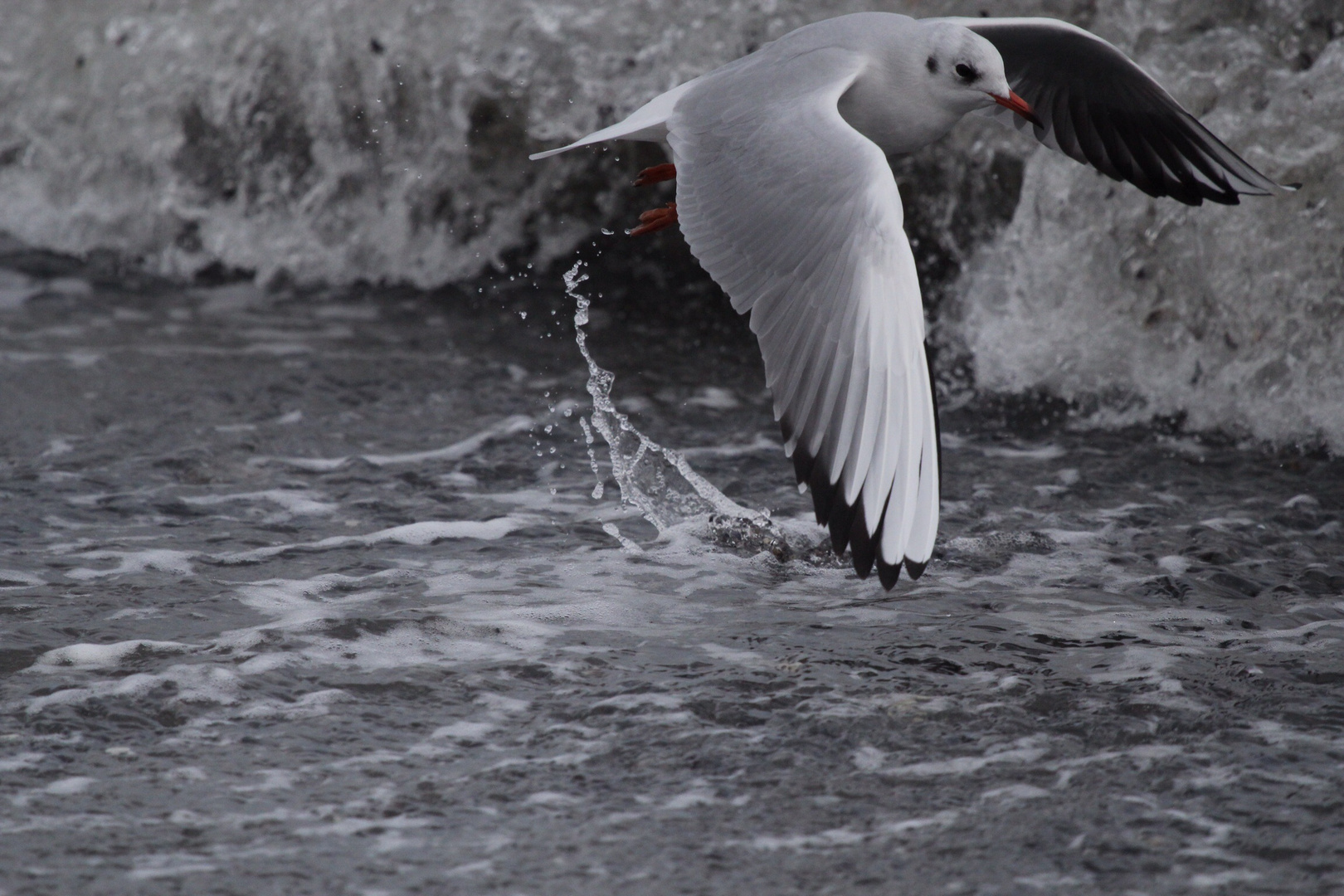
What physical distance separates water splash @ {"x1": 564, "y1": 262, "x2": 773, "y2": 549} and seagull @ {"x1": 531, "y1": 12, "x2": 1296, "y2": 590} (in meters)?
0.76

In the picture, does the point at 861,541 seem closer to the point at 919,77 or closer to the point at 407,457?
the point at 919,77

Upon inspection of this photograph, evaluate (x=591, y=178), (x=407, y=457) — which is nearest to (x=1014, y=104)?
(x=407, y=457)

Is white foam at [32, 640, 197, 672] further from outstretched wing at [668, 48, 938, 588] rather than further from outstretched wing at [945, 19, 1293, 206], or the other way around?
outstretched wing at [945, 19, 1293, 206]

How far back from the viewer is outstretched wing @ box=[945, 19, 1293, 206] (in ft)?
14.5

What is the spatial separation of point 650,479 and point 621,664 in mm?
1316

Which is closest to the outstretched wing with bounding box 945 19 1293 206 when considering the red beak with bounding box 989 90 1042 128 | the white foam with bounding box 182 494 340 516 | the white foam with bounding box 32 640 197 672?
the red beak with bounding box 989 90 1042 128

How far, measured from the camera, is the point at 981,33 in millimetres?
4445

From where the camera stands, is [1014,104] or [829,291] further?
[1014,104]

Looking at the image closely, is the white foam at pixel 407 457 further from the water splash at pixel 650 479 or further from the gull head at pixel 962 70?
the gull head at pixel 962 70

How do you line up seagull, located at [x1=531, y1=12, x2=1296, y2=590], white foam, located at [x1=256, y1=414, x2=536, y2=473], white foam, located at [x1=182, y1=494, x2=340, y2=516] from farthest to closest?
white foam, located at [x1=256, y1=414, x2=536, y2=473] → white foam, located at [x1=182, y1=494, x2=340, y2=516] → seagull, located at [x1=531, y1=12, x2=1296, y2=590]

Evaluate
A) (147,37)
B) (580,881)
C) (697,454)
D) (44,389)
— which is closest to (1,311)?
(44,389)

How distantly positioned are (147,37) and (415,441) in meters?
4.07

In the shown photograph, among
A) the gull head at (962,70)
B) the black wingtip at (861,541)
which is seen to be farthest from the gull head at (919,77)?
the black wingtip at (861,541)

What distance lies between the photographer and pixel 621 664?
11.2ft
